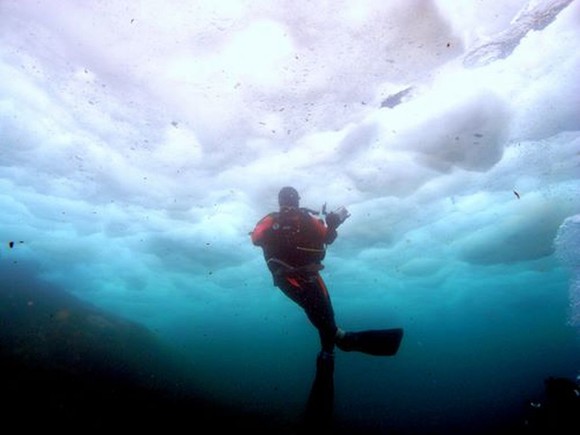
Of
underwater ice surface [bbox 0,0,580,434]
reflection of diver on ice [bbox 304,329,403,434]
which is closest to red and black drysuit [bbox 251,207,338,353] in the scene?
reflection of diver on ice [bbox 304,329,403,434]

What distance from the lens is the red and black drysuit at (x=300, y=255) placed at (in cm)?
545

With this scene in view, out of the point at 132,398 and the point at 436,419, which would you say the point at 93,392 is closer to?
the point at 132,398

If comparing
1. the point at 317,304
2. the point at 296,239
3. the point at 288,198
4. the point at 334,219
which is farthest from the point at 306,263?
the point at 288,198

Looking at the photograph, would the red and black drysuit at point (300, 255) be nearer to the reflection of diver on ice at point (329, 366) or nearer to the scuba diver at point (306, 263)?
the scuba diver at point (306, 263)

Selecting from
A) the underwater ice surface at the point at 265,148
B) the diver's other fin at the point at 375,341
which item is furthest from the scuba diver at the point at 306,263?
the underwater ice surface at the point at 265,148

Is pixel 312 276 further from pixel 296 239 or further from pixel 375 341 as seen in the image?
pixel 375 341

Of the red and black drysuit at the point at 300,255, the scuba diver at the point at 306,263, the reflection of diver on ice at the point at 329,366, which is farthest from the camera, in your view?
the red and black drysuit at the point at 300,255

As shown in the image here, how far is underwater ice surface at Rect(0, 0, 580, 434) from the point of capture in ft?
29.8

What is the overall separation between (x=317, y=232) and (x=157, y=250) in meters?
25.3

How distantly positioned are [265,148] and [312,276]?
30.6 ft

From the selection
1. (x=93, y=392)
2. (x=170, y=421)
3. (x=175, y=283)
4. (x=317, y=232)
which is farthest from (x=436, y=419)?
(x=175, y=283)

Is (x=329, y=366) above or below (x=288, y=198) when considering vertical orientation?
below

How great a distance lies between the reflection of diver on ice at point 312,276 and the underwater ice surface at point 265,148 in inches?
221

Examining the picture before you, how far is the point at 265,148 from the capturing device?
14094 millimetres
